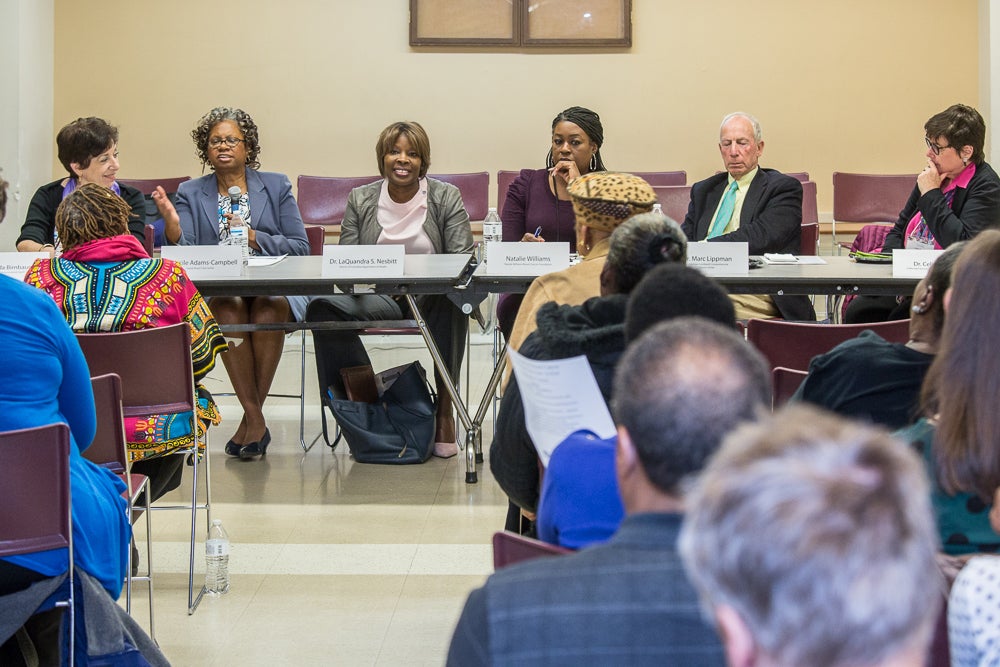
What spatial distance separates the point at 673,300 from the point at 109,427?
1587mm

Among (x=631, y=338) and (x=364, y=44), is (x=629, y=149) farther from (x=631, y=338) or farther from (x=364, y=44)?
(x=631, y=338)

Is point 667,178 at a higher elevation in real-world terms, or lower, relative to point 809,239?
higher

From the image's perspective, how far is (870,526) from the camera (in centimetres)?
74

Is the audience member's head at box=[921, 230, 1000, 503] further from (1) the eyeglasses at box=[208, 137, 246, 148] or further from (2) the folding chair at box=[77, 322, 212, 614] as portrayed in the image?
(1) the eyeglasses at box=[208, 137, 246, 148]

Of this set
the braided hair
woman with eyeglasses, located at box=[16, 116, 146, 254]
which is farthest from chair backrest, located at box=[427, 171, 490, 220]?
woman with eyeglasses, located at box=[16, 116, 146, 254]

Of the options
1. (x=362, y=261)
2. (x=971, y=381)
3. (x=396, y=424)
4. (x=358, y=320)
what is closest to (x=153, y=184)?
(x=358, y=320)

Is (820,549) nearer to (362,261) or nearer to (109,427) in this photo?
(109,427)

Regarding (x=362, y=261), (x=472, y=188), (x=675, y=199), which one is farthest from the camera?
(x=472, y=188)

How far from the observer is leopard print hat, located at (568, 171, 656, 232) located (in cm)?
274

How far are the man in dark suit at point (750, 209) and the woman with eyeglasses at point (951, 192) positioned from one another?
32cm

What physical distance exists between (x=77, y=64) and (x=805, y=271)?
5.17m

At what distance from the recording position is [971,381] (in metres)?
1.63

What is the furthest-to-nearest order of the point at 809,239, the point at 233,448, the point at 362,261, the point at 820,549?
Result: the point at 809,239
the point at 233,448
the point at 362,261
the point at 820,549

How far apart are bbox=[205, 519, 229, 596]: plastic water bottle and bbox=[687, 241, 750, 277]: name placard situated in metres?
1.82
